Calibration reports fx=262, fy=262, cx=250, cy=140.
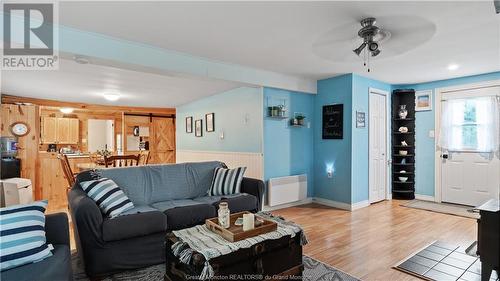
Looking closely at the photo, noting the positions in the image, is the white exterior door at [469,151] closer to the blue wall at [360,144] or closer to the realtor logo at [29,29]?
the blue wall at [360,144]

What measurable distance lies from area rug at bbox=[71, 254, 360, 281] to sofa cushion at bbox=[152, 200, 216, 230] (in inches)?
16.0

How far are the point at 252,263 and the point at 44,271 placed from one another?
1.23 meters

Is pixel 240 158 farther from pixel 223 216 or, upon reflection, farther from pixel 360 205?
pixel 223 216

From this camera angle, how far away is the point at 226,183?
3.49m

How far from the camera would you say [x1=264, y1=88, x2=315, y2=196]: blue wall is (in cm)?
456

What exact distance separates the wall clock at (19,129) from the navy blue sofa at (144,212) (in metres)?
3.37

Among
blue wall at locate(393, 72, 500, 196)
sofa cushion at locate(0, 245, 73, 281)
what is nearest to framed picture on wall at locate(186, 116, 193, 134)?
blue wall at locate(393, 72, 500, 196)

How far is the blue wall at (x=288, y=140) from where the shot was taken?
4.56m

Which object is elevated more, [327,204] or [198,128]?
[198,128]

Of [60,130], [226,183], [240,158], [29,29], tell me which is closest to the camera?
[29,29]

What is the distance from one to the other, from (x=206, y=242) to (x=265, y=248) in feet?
1.40

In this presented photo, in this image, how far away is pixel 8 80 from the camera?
452 centimetres

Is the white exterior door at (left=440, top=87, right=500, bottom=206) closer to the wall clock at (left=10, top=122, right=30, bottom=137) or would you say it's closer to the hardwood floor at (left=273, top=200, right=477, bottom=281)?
the hardwood floor at (left=273, top=200, right=477, bottom=281)

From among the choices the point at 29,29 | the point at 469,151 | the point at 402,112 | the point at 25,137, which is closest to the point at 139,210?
the point at 29,29
